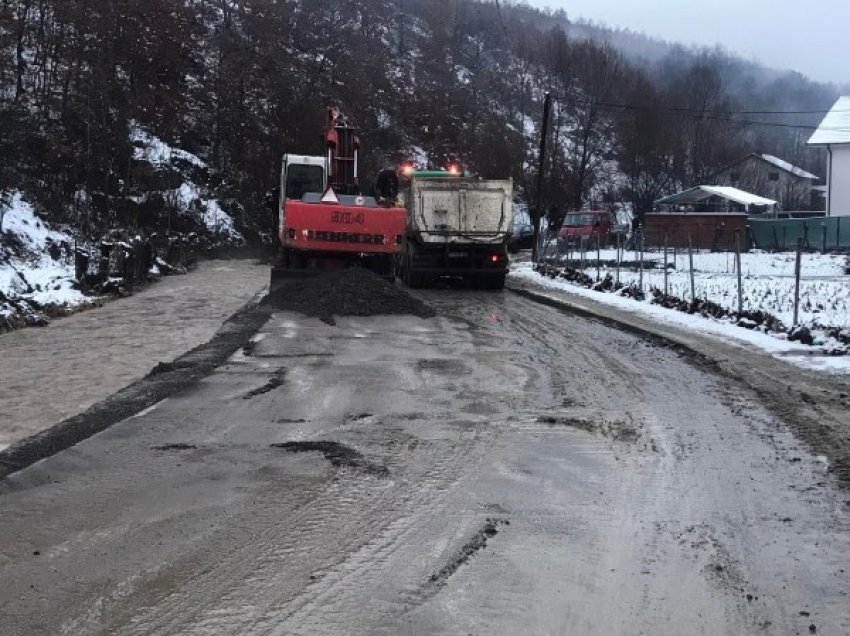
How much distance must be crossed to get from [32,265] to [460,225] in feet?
36.4

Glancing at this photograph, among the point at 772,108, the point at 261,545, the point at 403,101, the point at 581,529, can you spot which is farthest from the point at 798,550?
the point at 772,108

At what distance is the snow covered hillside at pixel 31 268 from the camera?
15.0 m

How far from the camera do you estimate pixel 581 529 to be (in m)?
4.71

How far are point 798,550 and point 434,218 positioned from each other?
16558 mm

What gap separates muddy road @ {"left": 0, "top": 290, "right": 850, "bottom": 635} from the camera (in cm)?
374

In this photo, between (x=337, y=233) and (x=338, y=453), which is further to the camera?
(x=337, y=233)

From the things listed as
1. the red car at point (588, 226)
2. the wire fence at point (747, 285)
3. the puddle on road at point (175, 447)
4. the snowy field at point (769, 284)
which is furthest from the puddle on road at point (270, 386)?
the red car at point (588, 226)

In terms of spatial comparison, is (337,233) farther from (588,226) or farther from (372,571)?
(588,226)

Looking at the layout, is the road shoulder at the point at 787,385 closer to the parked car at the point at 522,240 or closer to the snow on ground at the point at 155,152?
the parked car at the point at 522,240

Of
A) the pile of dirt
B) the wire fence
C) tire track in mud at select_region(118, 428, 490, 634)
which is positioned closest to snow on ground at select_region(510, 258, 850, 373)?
the wire fence

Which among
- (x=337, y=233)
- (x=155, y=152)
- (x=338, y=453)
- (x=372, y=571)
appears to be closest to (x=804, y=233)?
(x=337, y=233)

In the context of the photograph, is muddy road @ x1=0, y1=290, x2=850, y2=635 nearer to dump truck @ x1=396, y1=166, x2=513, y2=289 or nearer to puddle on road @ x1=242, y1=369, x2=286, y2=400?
puddle on road @ x1=242, y1=369, x2=286, y2=400

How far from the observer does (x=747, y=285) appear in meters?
20.2

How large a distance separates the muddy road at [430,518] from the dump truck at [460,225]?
12.2 metres
